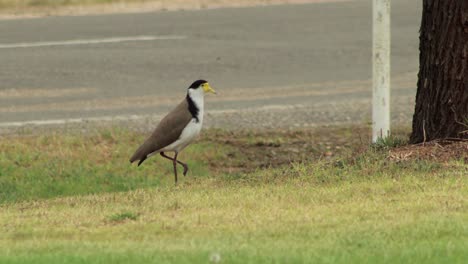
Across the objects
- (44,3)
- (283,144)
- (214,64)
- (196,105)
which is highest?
(44,3)

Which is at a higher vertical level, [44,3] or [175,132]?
[44,3]

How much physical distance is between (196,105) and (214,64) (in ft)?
13.9

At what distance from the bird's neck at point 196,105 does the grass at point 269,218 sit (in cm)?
80

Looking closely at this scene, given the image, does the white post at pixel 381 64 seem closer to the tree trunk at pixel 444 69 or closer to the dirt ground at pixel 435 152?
the tree trunk at pixel 444 69

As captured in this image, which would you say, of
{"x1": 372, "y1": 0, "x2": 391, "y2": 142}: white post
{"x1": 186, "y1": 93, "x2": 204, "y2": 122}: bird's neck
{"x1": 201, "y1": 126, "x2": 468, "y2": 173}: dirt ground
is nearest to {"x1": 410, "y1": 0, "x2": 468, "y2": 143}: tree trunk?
{"x1": 372, "y1": 0, "x2": 391, "y2": 142}: white post

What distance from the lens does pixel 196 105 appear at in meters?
9.88

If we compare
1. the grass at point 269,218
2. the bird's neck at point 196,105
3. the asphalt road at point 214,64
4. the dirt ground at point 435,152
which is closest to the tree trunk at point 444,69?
the dirt ground at point 435,152

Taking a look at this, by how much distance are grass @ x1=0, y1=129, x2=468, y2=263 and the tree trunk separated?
43cm

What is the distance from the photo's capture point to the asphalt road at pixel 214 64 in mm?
12391

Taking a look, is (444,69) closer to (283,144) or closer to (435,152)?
(435,152)

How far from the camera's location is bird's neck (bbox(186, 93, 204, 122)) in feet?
32.3

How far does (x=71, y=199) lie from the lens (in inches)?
337

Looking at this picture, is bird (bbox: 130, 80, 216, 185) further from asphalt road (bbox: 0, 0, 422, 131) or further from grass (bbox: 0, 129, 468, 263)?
asphalt road (bbox: 0, 0, 422, 131)

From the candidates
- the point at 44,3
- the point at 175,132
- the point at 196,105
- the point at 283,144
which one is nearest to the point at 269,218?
the point at 175,132
